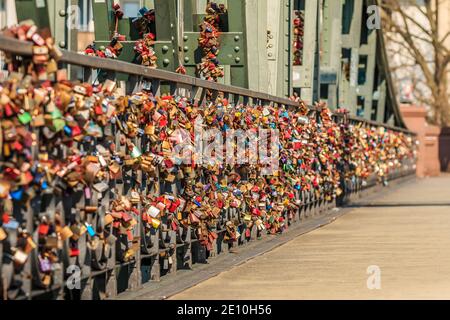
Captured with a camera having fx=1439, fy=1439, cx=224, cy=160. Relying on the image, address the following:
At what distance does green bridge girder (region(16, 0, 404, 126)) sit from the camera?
11.0 metres

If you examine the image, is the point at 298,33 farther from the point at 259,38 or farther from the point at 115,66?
the point at 115,66

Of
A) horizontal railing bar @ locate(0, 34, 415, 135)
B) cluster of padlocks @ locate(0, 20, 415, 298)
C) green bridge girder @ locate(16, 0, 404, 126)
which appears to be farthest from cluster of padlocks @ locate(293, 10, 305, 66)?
horizontal railing bar @ locate(0, 34, 415, 135)

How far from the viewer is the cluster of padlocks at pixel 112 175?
631 centimetres

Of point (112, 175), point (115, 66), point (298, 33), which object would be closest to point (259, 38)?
point (298, 33)

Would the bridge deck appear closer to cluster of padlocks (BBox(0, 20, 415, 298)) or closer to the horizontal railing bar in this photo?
cluster of padlocks (BBox(0, 20, 415, 298))

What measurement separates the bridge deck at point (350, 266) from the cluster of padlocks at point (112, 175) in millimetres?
425

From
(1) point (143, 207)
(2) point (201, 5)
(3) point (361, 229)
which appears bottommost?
(3) point (361, 229)

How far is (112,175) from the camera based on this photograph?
7.67 m

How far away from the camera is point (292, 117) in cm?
1447

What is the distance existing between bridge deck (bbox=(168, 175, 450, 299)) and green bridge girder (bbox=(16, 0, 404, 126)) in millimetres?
1678
